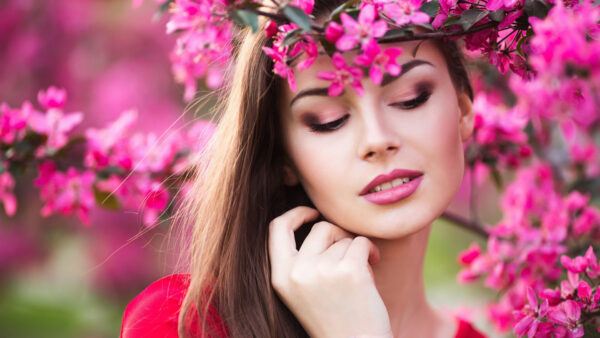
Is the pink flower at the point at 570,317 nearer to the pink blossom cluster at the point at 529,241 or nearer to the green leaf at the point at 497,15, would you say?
the pink blossom cluster at the point at 529,241

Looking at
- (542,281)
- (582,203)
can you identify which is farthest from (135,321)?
(582,203)

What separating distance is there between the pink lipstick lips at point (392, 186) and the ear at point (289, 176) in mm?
249

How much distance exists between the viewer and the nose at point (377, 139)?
4.55ft

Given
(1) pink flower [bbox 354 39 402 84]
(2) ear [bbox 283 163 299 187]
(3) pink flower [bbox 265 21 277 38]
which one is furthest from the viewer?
(2) ear [bbox 283 163 299 187]

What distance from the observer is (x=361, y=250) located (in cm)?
147

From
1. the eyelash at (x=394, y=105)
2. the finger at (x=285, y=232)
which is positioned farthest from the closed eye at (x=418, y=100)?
the finger at (x=285, y=232)

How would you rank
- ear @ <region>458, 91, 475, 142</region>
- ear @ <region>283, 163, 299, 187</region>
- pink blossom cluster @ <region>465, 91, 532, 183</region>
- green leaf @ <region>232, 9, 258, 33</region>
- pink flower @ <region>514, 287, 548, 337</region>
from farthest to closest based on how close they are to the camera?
pink blossom cluster @ <region>465, 91, 532, 183</region>
ear @ <region>458, 91, 475, 142</region>
ear @ <region>283, 163, 299, 187</region>
pink flower @ <region>514, 287, 548, 337</region>
green leaf @ <region>232, 9, 258, 33</region>

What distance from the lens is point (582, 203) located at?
2.10 meters

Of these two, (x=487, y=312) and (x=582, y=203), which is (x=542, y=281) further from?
(x=487, y=312)

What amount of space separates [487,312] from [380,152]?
122 cm

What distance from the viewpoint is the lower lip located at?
1.43 meters

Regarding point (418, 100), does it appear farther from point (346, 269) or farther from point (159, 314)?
point (159, 314)

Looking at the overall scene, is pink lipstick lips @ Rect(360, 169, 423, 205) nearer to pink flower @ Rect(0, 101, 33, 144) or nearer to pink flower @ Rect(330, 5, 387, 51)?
pink flower @ Rect(330, 5, 387, 51)

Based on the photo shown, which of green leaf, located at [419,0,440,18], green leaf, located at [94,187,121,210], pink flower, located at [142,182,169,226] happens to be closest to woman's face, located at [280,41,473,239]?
green leaf, located at [419,0,440,18]
